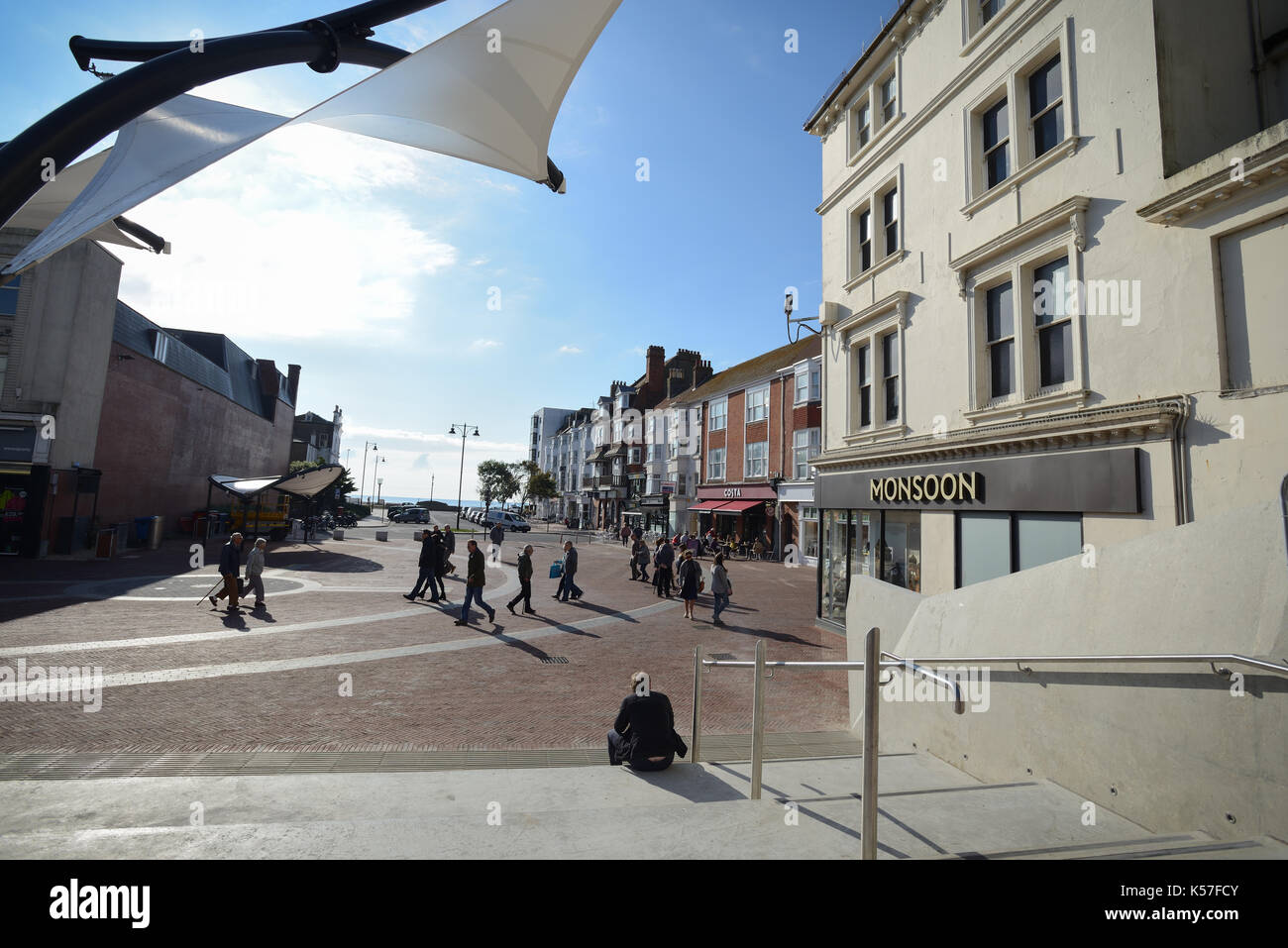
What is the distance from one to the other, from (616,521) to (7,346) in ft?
154

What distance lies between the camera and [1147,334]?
759 cm

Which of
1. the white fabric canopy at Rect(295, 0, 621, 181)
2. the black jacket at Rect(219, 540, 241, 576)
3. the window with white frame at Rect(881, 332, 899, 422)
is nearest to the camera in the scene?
the white fabric canopy at Rect(295, 0, 621, 181)

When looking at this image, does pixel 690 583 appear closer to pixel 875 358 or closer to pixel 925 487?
pixel 925 487

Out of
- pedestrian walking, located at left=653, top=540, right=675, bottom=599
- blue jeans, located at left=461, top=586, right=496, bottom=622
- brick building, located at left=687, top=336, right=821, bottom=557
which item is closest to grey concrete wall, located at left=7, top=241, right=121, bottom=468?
blue jeans, located at left=461, top=586, right=496, bottom=622

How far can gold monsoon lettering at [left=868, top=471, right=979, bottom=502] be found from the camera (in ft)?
34.7

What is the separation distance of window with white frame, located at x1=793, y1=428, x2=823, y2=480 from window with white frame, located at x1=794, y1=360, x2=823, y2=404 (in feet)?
5.73

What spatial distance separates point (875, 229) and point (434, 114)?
10.8 meters

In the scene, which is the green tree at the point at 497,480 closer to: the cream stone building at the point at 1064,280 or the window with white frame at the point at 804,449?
the window with white frame at the point at 804,449

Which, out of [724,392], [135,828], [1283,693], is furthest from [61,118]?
[724,392]

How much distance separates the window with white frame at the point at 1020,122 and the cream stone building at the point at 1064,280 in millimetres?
41

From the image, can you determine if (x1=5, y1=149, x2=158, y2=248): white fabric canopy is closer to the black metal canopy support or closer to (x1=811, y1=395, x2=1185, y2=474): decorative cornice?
the black metal canopy support

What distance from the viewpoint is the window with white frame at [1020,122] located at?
30.7 feet
